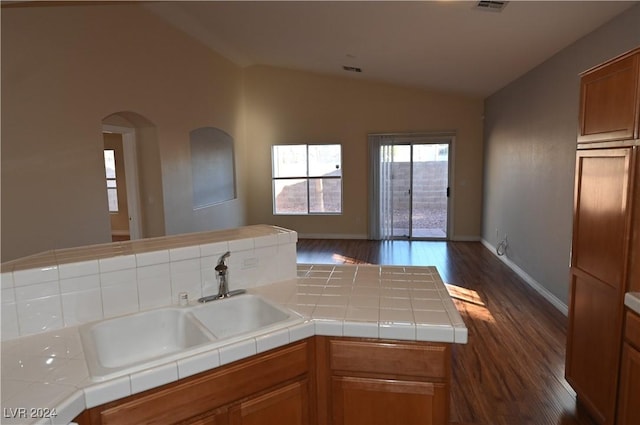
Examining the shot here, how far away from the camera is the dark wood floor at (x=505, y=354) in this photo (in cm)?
243

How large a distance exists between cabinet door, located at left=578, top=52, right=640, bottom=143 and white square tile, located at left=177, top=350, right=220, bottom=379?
6.79ft

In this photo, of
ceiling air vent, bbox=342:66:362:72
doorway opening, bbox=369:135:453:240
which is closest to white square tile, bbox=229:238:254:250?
ceiling air vent, bbox=342:66:362:72

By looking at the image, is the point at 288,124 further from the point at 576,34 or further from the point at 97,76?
the point at 576,34

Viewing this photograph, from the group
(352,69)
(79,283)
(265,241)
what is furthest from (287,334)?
(352,69)

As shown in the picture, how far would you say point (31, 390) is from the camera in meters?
1.12

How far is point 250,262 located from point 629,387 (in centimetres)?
190

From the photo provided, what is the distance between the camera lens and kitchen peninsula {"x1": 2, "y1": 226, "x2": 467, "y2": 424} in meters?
1.23

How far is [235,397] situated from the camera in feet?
4.71

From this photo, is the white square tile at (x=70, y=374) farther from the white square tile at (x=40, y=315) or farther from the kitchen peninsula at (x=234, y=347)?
the white square tile at (x=40, y=315)

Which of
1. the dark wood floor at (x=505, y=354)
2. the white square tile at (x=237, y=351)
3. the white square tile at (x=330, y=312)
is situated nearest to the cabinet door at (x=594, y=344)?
the dark wood floor at (x=505, y=354)

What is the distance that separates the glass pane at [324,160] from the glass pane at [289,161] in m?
0.17

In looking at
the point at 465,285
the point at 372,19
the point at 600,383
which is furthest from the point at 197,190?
the point at 600,383

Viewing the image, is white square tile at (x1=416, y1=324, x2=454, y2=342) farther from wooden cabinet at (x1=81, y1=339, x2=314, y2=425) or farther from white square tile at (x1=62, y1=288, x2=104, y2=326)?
white square tile at (x1=62, y1=288, x2=104, y2=326)

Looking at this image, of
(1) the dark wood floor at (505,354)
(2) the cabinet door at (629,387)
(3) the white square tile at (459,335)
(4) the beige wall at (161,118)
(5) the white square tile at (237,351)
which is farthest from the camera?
(4) the beige wall at (161,118)
